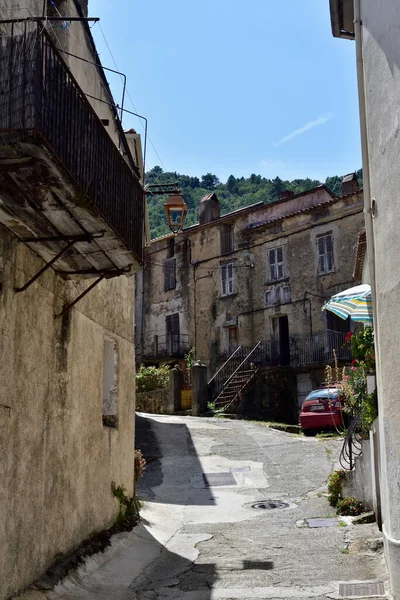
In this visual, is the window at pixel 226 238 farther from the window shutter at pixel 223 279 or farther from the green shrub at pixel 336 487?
the green shrub at pixel 336 487

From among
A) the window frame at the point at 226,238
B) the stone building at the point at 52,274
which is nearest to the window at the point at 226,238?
the window frame at the point at 226,238

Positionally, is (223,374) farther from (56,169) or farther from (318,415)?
(56,169)

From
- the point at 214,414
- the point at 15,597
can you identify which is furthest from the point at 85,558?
the point at 214,414

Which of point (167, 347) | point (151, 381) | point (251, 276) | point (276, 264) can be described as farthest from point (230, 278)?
point (151, 381)

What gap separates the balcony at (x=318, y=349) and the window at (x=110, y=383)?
18534 millimetres

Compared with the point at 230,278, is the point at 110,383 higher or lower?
lower

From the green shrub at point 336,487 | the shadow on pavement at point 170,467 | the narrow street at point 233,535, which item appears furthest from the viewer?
the shadow on pavement at point 170,467

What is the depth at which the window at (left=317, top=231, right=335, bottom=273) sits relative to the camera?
30.7 meters

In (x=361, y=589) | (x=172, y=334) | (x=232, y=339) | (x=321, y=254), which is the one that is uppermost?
(x=321, y=254)

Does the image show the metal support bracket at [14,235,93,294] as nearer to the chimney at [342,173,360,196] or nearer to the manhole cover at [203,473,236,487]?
the manhole cover at [203,473,236,487]

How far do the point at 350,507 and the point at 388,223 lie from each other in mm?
5989

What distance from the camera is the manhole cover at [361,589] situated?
730 centimetres

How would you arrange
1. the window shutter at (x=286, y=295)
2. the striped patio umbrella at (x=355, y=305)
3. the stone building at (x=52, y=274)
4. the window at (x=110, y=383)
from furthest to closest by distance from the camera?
the window shutter at (x=286, y=295), the striped patio umbrella at (x=355, y=305), the window at (x=110, y=383), the stone building at (x=52, y=274)

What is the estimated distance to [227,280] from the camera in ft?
114
